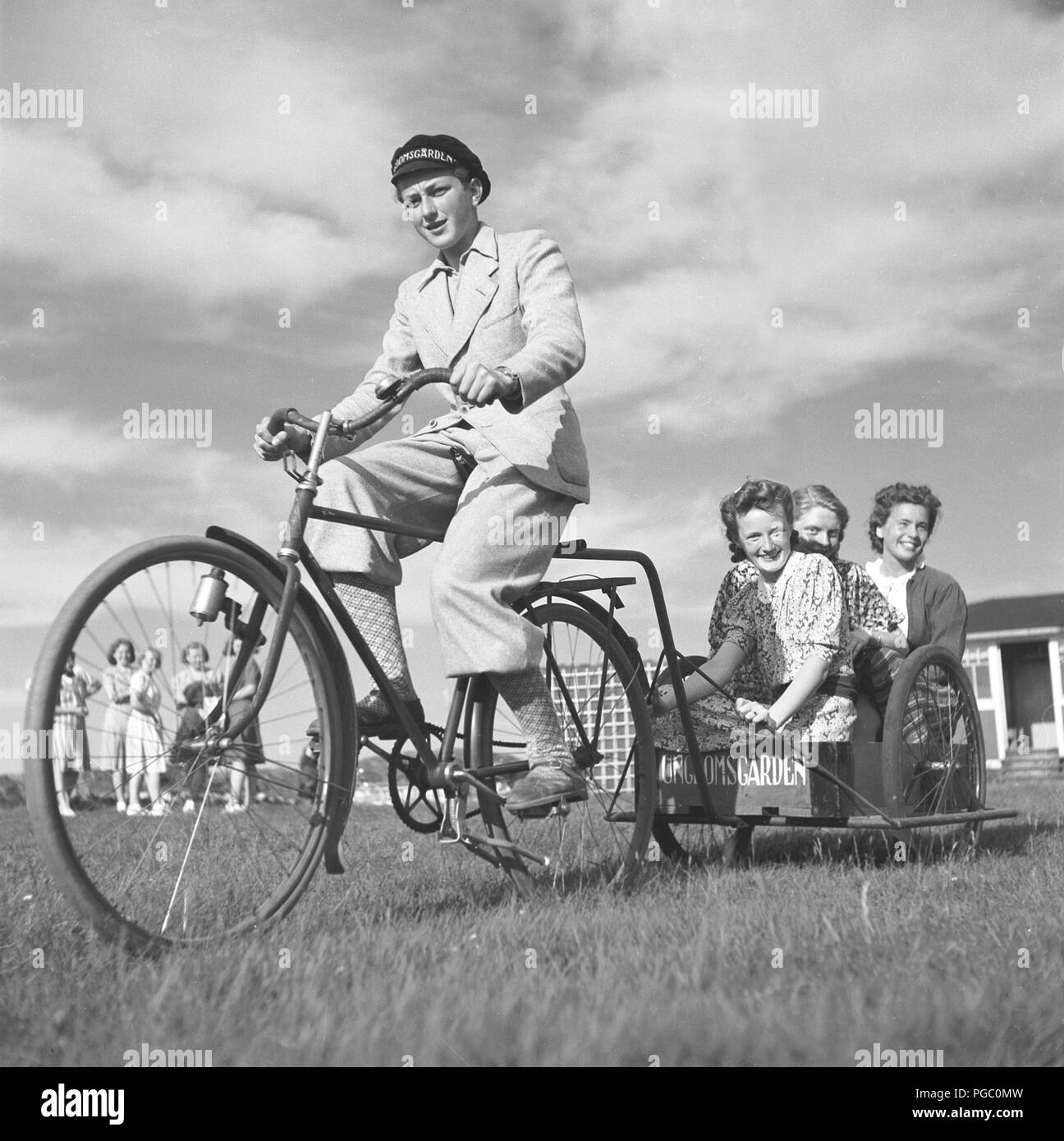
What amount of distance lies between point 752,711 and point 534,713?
1281mm

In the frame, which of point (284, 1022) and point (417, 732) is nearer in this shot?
point (284, 1022)

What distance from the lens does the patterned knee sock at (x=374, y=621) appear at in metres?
3.59

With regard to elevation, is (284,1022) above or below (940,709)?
below

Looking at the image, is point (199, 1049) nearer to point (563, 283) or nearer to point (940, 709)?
point (563, 283)

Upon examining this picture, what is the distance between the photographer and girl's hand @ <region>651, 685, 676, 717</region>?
15.1 ft

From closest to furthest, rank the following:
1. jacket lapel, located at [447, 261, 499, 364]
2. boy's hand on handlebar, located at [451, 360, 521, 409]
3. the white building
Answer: boy's hand on handlebar, located at [451, 360, 521, 409]
jacket lapel, located at [447, 261, 499, 364]
the white building

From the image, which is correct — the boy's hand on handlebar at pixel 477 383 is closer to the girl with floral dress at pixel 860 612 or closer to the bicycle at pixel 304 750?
the bicycle at pixel 304 750

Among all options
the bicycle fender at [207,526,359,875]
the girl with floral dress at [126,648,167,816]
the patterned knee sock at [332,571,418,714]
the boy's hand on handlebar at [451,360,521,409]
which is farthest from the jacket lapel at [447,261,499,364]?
the girl with floral dress at [126,648,167,816]

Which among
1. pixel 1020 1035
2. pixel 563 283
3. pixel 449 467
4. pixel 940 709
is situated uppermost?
pixel 563 283

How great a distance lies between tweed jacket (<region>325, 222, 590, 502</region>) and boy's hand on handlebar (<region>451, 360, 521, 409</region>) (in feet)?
1.18

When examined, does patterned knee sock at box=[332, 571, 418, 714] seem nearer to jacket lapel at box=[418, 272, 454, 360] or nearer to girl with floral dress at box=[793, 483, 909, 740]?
jacket lapel at box=[418, 272, 454, 360]

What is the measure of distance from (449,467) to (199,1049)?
200 centimetres
